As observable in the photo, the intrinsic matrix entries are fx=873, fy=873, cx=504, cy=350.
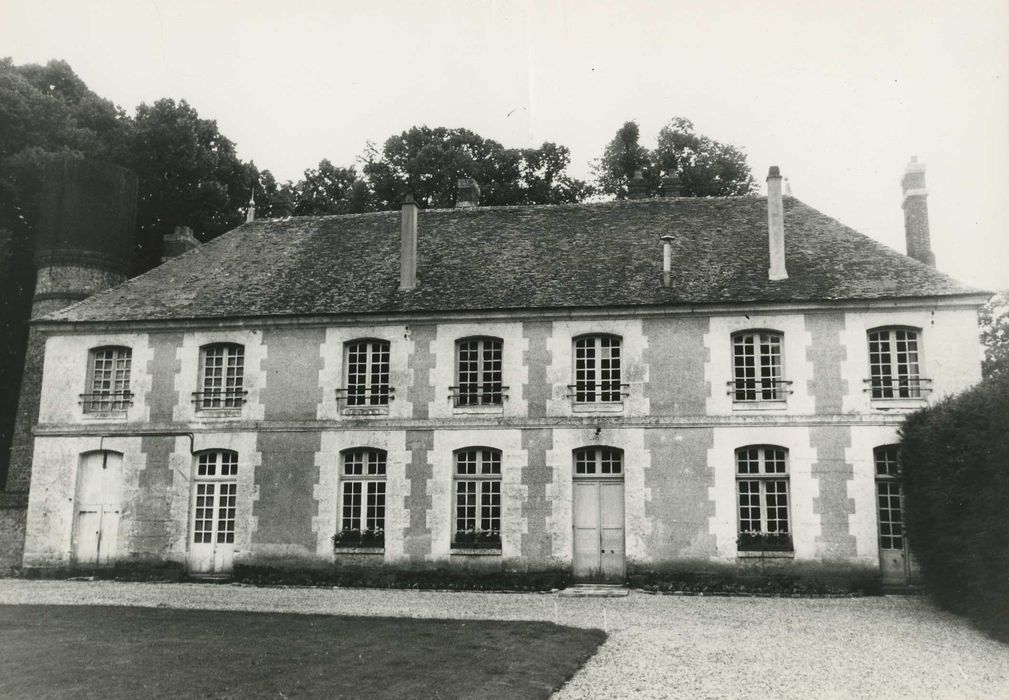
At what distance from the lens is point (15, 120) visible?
89.3 ft

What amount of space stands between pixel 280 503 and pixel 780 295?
1090 cm

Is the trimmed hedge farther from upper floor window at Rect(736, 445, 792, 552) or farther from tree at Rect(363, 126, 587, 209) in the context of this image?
tree at Rect(363, 126, 587, 209)

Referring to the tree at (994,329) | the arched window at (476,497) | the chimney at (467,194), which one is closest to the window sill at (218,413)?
the arched window at (476,497)

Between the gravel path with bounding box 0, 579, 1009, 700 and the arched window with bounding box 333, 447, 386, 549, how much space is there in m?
1.25

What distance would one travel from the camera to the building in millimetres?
16656

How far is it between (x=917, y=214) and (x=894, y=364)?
4.42 meters

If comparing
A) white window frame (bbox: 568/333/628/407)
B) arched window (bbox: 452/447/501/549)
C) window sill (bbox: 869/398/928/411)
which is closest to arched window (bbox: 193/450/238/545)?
arched window (bbox: 452/447/501/549)

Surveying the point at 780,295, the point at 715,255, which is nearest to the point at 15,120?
the point at 715,255

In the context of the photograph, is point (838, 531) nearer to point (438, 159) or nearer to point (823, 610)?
point (823, 610)

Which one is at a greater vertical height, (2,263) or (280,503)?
(2,263)

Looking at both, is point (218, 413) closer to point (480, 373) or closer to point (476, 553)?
point (480, 373)

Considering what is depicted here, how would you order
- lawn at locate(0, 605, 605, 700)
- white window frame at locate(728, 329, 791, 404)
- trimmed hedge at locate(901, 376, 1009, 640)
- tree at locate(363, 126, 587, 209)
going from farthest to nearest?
tree at locate(363, 126, 587, 209) → white window frame at locate(728, 329, 791, 404) → trimmed hedge at locate(901, 376, 1009, 640) → lawn at locate(0, 605, 605, 700)

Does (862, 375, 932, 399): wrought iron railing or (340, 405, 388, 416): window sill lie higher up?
(862, 375, 932, 399): wrought iron railing

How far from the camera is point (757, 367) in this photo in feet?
56.4
